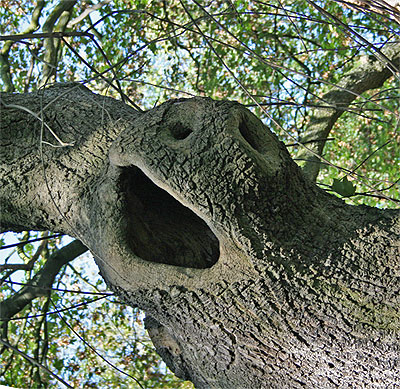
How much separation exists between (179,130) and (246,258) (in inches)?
22.2

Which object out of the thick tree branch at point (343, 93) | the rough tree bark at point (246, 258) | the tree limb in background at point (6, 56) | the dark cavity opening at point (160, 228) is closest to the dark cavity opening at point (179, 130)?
the rough tree bark at point (246, 258)

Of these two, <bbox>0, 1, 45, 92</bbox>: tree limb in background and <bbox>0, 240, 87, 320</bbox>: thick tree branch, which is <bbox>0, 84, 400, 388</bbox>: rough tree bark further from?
<bbox>0, 1, 45, 92</bbox>: tree limb in background

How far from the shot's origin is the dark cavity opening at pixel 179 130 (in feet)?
6.35

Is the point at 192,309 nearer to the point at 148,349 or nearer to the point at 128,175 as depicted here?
the point at 128,175

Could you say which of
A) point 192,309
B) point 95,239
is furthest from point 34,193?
point 192,309

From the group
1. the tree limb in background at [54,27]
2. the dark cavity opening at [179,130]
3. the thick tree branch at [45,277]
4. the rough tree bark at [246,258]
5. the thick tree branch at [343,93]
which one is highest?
the tree limb in background at [54,27]

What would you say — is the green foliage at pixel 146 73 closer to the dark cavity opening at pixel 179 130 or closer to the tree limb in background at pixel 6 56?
the tree limb in background at pixel 6 56

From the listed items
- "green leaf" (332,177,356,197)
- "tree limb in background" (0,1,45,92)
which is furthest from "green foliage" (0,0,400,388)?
"green leaf" (332,177,356,197)

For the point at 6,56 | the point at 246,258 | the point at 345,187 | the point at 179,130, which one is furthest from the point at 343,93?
the point at 6,56

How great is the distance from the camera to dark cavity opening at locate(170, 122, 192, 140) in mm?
1935

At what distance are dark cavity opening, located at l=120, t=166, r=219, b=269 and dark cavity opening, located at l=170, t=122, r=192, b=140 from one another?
0.20 m

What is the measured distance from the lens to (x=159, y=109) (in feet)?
6.45

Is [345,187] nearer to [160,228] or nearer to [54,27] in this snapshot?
[160,228]

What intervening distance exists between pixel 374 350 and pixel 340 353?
116 mm
